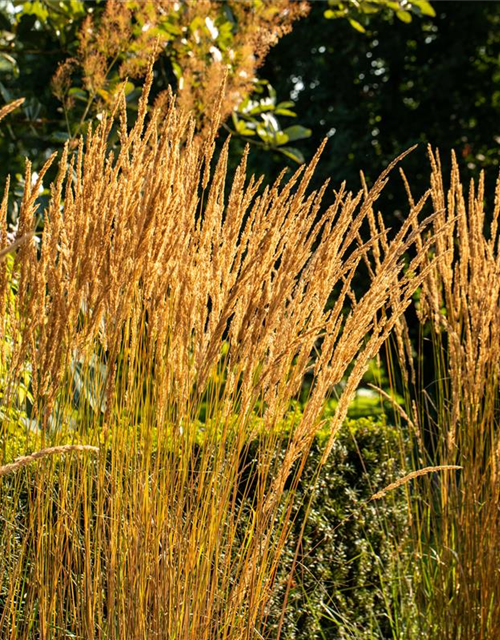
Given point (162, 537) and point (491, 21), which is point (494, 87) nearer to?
point (491, 21)

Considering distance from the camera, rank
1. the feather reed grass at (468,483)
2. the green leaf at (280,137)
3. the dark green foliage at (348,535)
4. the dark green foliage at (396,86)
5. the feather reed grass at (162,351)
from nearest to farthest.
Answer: the feather reed grass at (162,351), the feather reed grass at (468,483), the dark green foliage at (348,535), the green leaf at (280,137), the dark green foliage at (396,86)

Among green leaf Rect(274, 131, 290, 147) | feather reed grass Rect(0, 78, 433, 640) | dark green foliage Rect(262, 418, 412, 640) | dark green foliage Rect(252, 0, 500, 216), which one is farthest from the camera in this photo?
dark green foliage Rect(252, 0, 500, 216)

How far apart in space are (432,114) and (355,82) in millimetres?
739

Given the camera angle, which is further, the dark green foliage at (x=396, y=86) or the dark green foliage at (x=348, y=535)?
the dark green foliage at (x=396, y=86)

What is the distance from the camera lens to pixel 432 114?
7.34 metres

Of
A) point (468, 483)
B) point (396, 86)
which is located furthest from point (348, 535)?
point (396, 86)

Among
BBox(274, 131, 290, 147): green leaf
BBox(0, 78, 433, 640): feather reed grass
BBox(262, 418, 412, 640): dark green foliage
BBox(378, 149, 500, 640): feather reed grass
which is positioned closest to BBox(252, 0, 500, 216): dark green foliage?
BBox(274, 131, 290, 147): green leaf

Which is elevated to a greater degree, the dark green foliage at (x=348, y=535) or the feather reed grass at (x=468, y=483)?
the feather reed grass at (x=468, y=483)

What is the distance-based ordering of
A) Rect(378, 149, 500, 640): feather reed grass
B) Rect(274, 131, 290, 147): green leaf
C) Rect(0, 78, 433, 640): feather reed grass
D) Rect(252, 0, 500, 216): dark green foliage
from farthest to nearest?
Rect(252, 0, 500, 216): dark green foliage < Rect(274, 131, 290, 147): green leaf < Rect(378, 149, 500, 640): feather reed grass < Rect(0, 78, 433, 640): feather reed grass

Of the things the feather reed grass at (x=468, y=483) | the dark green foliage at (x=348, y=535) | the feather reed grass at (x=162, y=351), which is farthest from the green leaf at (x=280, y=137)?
the feather reed grass at (x=162, y=351)

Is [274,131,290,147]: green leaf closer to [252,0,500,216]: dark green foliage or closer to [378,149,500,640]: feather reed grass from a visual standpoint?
[378,149,500,640]: feather reed grass

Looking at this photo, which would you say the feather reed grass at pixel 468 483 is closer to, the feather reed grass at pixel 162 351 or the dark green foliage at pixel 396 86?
the feather reed grass at pixel 162 351

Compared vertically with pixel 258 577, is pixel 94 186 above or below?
above

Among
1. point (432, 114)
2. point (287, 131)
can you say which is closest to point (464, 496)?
A: point (287, 131)
